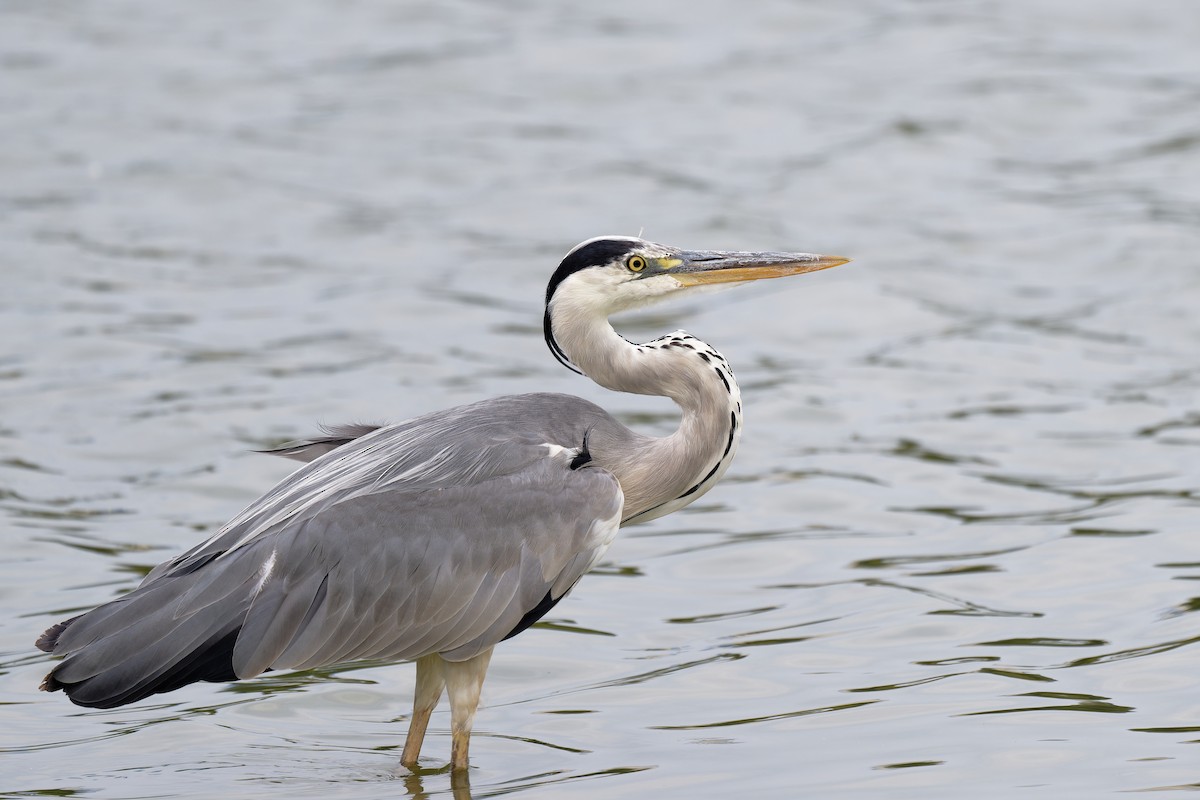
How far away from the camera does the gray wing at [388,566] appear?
20.0ft

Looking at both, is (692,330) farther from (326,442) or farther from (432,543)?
(432,543)

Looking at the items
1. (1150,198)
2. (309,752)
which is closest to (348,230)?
(1150,198)

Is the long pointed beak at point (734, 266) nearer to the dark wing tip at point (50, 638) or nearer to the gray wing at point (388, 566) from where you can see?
the gray wing at point (388, 566)

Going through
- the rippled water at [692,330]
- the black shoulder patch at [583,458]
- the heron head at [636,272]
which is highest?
the heron head at [636,272]

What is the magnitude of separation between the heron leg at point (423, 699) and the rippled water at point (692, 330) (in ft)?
0.34

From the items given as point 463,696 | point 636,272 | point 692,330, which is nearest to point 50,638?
point 463,696

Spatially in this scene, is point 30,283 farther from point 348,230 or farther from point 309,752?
point 309,752

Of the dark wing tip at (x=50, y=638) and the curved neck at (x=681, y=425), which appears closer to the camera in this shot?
the dark wing tip at (x=50, y=638)

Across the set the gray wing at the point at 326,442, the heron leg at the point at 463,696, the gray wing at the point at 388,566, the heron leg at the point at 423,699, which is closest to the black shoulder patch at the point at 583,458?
the gray wing at the point at 388,566

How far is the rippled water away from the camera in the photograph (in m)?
6.71

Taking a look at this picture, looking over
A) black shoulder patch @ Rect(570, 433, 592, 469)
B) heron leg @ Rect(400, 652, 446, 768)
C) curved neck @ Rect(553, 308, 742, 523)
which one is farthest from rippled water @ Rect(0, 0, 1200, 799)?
black shoulder patch @ Rect(570, 433, 592, 469)

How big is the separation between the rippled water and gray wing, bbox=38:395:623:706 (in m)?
0.56

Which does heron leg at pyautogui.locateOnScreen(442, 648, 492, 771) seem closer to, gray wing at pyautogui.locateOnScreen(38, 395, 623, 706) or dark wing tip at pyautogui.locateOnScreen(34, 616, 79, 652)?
gray wing at pyautogui.locateOnScreen(38, 395, 623, 706)

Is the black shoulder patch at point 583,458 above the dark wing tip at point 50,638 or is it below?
above
